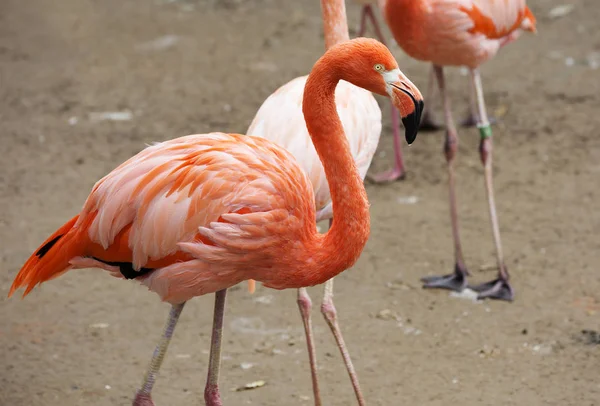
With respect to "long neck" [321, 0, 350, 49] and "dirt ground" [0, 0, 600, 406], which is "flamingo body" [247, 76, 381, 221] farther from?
"dirt ground" [0, 0, 600, 406]

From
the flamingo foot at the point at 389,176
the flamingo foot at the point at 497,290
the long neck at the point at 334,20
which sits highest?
the long neck at the point at 334,20

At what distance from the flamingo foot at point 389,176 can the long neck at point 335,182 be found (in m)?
2.99

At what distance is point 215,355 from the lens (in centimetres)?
349

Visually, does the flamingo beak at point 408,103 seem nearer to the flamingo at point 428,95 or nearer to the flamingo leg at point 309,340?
the flamingo leg at point 309,340

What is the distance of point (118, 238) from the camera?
3.33 metres

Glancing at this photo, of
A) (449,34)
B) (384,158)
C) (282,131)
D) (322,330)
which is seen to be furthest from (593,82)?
(282,131)

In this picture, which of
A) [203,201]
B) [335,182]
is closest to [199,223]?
[203,201]

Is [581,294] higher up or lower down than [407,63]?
lower down

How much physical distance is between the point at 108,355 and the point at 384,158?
2.80m

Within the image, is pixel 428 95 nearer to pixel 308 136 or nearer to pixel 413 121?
pixel 308 136

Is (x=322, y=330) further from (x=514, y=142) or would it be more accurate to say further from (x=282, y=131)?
(x=514, y=142)

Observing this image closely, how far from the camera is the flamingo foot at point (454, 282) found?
5035mm

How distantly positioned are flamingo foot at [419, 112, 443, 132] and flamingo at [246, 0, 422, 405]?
2.76 m

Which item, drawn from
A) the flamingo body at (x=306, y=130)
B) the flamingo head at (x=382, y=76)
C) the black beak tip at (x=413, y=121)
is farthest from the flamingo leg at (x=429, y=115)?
the black beak tip at (x=413, y=121)
